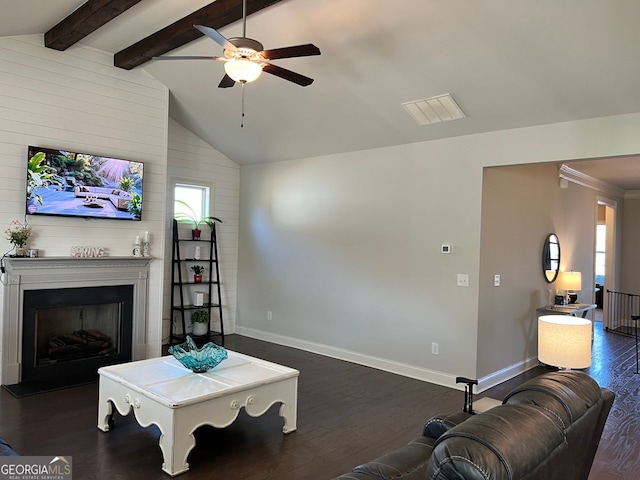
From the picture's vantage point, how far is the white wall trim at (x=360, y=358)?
16.7 ft

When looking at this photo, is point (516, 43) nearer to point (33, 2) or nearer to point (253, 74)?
point (253, 74)

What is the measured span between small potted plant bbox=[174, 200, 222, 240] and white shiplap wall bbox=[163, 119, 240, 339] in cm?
15

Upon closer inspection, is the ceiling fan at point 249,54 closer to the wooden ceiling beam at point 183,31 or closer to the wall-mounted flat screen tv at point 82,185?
the wooden ceiling beam at point 183,31

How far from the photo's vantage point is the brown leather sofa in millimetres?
1233

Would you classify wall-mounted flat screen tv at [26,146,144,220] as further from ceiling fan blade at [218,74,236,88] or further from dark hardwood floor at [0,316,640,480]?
ceiling fan blade at [218,74,236,88]

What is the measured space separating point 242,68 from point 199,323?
4.44m

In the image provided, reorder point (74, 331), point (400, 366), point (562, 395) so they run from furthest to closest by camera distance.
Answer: point (400, 366) → point (74, 331) → point (562, 395)

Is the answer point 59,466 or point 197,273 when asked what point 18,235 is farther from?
point 197,273

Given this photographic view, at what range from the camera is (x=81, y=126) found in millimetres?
5027

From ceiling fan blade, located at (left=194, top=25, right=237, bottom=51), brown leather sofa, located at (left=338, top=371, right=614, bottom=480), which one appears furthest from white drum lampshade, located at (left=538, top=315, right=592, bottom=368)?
ceiling fan blade, located at (left=194, top=25, right=237, bottom=51)

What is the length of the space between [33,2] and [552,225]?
6284 mm

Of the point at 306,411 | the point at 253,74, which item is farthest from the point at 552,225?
Result: the point at 253,74

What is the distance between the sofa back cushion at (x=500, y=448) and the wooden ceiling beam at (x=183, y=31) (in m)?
3.39

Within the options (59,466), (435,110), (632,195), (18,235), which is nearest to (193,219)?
(18,235)
